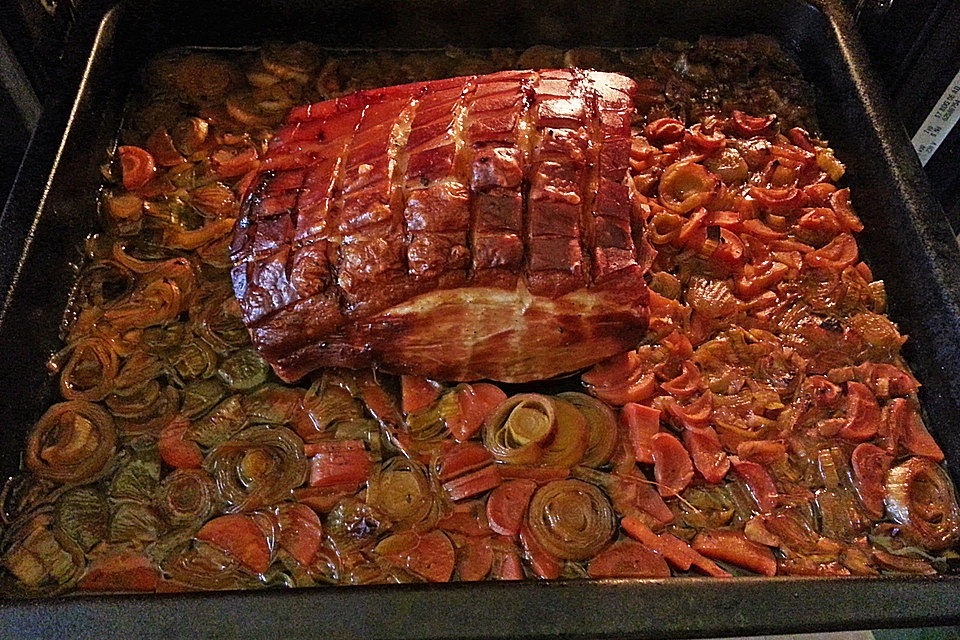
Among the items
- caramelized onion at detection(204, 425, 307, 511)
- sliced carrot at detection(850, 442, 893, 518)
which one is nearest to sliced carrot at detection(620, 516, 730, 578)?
sliced carrot at detection(850, 442, 893, 518)

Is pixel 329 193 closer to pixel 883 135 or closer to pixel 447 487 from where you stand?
pixel 447 487

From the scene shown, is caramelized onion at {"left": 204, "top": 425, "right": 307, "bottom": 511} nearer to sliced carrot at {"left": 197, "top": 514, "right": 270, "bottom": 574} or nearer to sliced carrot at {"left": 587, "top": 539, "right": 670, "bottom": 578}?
sliced carrot at {"left": 197, "top": 514, "right": 270, "bottom": 574}

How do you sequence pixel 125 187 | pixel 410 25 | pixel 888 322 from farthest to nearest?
pixel 410 25
pixel 125 187
pixel 888 322

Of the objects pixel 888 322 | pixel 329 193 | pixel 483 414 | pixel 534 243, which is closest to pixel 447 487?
pixel 483 414

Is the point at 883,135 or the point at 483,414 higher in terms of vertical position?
the point at 883,135

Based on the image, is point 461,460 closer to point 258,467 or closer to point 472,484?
point 472,484

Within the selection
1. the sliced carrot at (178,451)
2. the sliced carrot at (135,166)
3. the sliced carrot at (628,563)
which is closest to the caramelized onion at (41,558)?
the sliced carrot at (178,451)

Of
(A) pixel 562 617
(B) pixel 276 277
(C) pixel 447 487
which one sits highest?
(B) pixel 276 277
